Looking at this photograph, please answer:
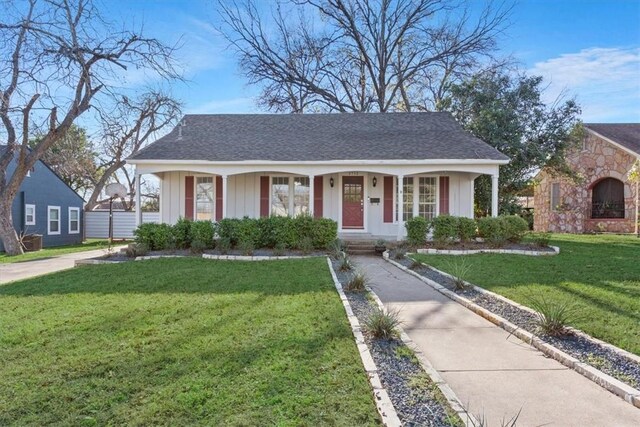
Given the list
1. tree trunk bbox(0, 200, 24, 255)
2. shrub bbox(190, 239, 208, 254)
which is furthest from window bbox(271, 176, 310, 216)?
tree trunk bbox(0, 200, 24, 255)

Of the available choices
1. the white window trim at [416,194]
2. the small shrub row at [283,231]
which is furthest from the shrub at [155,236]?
the white window trim at [416,194]

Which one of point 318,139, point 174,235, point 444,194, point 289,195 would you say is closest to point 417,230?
point 444,194

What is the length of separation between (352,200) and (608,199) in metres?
14.4

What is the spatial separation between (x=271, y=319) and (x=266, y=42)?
70.8 ft

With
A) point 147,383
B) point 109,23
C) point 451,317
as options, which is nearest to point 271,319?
point 147,383

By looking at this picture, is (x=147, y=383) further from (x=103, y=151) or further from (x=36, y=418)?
(x=103, y=151)

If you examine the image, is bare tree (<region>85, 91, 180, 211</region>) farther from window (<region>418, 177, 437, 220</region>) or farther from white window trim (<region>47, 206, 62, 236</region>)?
window (<region>418, 177, 437, 220</region>)

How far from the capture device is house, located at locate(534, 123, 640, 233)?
19.0 meters

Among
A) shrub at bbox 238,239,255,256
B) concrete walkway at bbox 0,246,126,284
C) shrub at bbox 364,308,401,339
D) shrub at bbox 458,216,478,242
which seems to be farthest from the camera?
shrub at bbox 458,216,478,242

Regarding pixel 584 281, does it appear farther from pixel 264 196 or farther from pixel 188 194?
pixel 188 194

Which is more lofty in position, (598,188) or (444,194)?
(598,188)

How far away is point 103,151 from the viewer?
28391 millimetres

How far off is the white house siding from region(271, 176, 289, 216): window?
0.88ft

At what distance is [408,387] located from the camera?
10.0 ft
